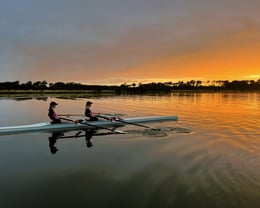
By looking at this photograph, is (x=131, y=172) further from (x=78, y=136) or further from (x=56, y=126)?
(x=56, y=126)

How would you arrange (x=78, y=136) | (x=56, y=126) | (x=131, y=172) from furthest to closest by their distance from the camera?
(x=56, y=126) → (x=78, y=136) → (x=131, y=172)

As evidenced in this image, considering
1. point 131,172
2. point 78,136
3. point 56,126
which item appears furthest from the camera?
point 56,126

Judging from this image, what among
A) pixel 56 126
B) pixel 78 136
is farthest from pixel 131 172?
pixel 56 126

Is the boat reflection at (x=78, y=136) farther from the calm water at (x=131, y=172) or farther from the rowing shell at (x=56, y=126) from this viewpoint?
the rowing shell at (x=56, y=126)

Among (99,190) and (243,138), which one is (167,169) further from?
(243,138)

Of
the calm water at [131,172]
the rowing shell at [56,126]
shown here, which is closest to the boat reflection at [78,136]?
the calm water at [131,172]

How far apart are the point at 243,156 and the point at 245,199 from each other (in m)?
4.84

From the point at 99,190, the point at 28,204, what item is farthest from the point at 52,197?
the point at 99,190

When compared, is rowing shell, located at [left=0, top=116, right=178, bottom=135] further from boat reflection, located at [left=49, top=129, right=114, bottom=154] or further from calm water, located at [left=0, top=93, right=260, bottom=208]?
calm water, located at [left=0, top=93, right=260, bottom=208]

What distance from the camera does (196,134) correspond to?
17.8 m

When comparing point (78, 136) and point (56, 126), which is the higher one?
point (56, 126)

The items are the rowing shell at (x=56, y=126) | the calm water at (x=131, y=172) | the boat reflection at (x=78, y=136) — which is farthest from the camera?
the rowing shell at (x=56, y=126)

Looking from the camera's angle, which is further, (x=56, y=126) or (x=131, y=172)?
(x=56, y=126)

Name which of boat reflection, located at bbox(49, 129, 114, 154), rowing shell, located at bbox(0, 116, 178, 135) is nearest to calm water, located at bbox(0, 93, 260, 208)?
boat reflection, located at bbox(49, 129, 114, 154)
